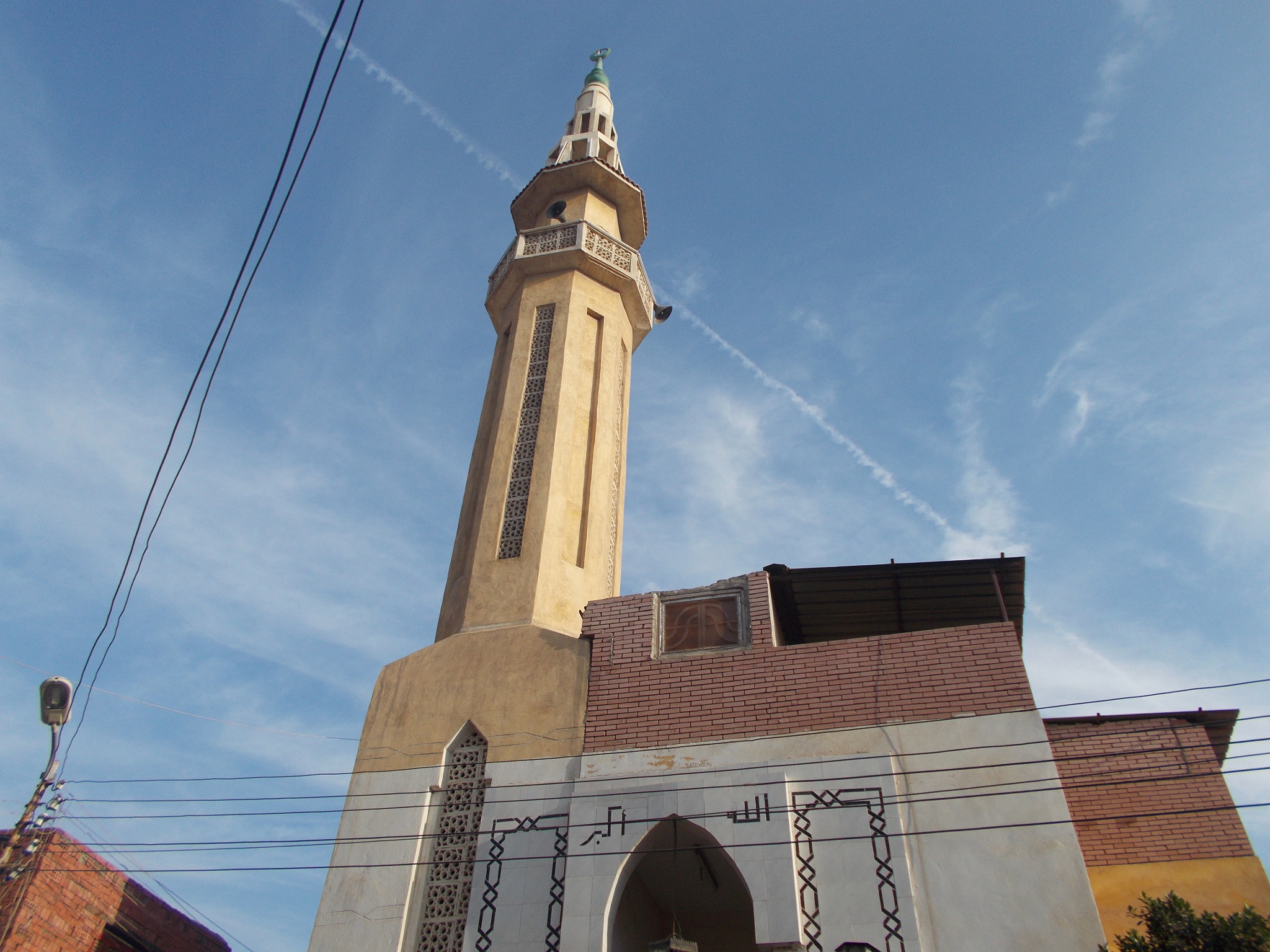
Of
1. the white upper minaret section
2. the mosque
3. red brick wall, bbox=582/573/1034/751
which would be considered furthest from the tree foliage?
the white upper minaret section

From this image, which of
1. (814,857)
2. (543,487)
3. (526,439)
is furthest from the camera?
(526,439)

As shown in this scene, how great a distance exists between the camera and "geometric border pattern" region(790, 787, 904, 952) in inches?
298

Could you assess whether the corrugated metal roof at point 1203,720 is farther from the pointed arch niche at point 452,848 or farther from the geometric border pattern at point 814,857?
the pointed arch niche at point 452,848

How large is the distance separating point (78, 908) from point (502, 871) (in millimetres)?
4856

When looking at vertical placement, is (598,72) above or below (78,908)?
above

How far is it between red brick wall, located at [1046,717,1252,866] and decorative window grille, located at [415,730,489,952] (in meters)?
5.46

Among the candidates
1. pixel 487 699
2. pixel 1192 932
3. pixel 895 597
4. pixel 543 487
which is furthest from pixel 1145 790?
pixel 543 487

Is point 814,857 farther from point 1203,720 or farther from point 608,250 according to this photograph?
point 608,250

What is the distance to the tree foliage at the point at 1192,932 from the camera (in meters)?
6.21

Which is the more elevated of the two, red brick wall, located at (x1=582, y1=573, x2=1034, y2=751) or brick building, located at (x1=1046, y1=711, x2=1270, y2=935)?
red brick wall, located at (x1=582, y1=573, x2=1034, y2=751)

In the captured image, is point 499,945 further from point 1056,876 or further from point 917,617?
point 917,617

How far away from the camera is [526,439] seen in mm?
12773

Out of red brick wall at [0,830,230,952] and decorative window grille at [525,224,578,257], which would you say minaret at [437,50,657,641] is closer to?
decorative window grille at [525,224,578,257]

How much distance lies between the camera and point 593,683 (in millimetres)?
9797
